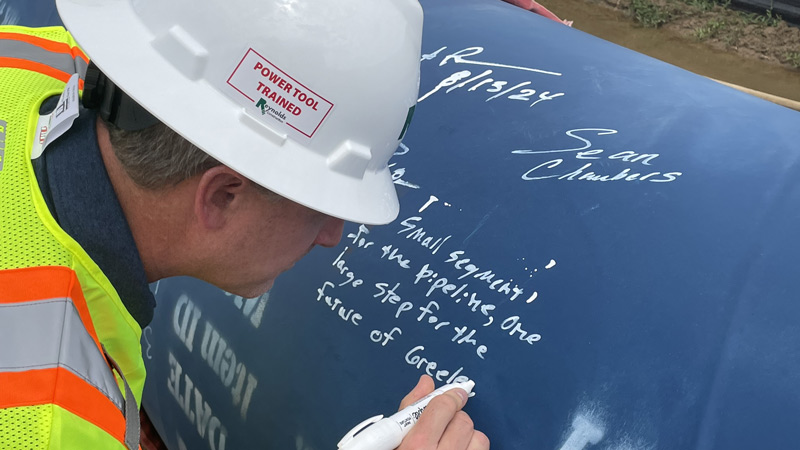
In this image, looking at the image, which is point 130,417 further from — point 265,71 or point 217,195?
point 265,71

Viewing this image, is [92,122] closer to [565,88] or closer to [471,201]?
[471,201]

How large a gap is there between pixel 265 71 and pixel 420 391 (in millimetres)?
620

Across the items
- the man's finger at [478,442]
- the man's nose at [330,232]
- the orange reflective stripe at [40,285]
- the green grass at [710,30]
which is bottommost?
the green grass at [710,30]

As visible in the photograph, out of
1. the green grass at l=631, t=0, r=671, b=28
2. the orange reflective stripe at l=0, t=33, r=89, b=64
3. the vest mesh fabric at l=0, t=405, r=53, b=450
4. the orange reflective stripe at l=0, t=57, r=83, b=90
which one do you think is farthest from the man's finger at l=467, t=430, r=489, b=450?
the green grass at l=631, t=0, r=671, b=28

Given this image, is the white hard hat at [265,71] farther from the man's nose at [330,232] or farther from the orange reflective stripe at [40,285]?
the orange reflective stripe at [40,285]

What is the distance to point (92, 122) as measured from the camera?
1486 mm

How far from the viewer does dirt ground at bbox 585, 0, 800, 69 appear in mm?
5723

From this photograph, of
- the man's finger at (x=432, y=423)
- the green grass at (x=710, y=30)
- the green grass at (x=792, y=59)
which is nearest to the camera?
the man's finger at (x=432, y=423)

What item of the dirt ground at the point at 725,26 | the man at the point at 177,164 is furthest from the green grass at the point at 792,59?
the man at the point at 177,164

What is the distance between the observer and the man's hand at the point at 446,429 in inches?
57.3

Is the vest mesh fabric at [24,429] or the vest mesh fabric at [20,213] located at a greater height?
the vest mesh fabric at [20,213]

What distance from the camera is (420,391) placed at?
5.10ft

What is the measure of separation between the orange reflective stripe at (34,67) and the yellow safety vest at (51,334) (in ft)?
0.67

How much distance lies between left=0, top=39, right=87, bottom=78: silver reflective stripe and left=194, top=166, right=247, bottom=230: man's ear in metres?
0.61
